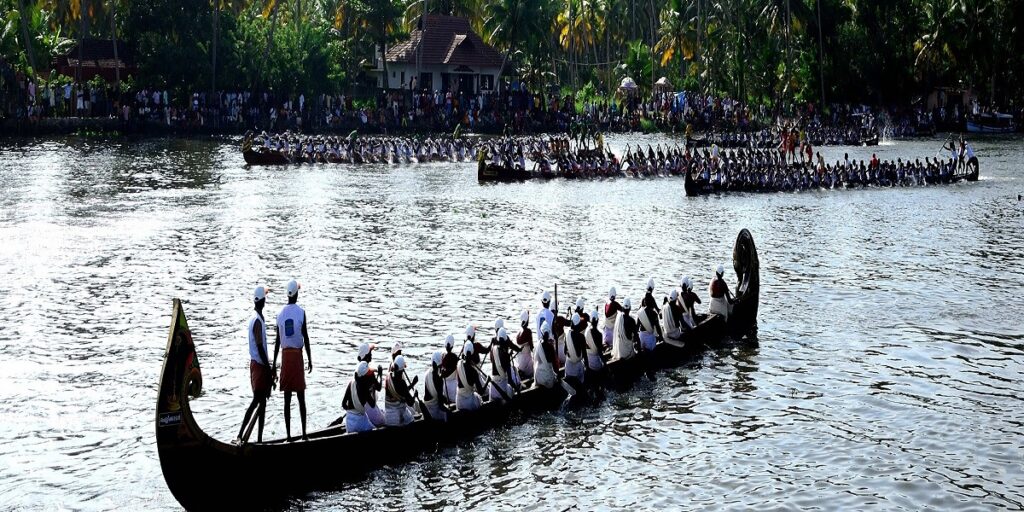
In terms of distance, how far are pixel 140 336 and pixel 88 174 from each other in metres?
38.2

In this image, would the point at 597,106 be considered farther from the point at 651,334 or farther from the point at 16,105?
the point at 651,334

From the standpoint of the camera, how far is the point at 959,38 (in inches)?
4040

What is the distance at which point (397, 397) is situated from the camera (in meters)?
21.6

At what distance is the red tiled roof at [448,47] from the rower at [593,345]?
76.9 meters

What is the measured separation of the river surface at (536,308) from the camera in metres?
22.2

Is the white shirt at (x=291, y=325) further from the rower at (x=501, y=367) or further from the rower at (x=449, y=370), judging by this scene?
the rower at (x=501, y=367)

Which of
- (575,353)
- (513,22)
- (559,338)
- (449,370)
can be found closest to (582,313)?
(559,338)

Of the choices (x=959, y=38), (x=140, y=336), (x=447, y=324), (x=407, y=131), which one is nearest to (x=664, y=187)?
(x=407, y=131)

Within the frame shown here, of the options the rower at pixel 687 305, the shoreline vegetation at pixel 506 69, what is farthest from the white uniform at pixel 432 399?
the shoreline vegetation at pixel 506 69

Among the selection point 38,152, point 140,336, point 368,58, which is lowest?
point 140,336

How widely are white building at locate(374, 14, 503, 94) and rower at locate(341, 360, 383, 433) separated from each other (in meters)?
81.6

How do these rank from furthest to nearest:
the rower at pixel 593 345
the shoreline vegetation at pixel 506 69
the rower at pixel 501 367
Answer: the shoreline vegetation at pixel 506 69 < the rower at pixel 593 345 < the rower at pixel 501 367

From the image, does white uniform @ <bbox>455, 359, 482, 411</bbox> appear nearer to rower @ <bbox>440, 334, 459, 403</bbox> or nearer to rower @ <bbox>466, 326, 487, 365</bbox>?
rower @ <bbox>440, 334, 459, 403</bbox>

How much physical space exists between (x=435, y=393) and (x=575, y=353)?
13.0 feet
